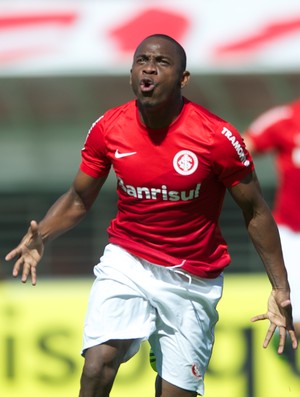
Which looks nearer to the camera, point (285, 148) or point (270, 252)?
point (270, 252)

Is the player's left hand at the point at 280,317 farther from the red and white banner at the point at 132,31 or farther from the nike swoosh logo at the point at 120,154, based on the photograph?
the red and white banner at the point at 132,31

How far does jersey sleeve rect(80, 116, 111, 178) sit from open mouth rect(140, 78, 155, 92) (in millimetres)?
396

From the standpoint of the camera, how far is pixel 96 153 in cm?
629

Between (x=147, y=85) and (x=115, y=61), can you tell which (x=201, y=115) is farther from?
(x=115, y=61)

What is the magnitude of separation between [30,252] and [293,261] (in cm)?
320

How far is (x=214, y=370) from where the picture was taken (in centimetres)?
877

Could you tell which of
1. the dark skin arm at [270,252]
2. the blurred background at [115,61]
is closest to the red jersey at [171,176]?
the dark skin arm at [270,252]

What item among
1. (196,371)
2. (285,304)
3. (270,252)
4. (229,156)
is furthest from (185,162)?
(196,371)

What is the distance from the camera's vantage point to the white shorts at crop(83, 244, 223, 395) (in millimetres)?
6148

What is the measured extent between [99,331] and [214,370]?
9.25ft

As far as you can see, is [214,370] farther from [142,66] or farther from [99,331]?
[142,66]

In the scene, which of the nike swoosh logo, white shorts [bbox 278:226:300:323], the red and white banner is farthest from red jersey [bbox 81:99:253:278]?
the red and white banner

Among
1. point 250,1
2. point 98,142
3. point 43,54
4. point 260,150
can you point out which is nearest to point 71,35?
point 43,54

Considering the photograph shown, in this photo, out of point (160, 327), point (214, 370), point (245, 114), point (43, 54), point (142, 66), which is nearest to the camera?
point (142, 66)
